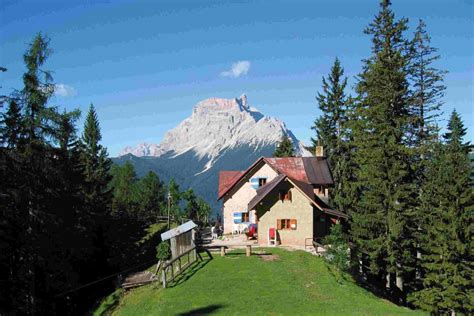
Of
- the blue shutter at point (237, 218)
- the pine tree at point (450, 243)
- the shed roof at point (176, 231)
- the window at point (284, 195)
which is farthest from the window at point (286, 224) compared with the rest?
the pine tree at point (450, 243)

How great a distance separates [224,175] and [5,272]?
33211 millimetres

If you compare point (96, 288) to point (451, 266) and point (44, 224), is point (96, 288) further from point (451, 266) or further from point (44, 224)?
point (451, 266)

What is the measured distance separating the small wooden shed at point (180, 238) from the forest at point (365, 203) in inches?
223

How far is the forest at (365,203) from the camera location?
25.4 metres

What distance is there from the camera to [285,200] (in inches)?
1594

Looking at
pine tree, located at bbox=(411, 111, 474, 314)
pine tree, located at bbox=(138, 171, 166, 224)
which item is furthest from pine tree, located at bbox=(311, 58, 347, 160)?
pine tree, located at bbox=(138, 171, 166, 224)

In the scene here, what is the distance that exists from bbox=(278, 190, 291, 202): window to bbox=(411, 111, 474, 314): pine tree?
1139cm

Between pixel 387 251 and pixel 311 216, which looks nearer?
pixel 387 251

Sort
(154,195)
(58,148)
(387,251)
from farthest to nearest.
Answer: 1. (154,195)
2. (387,251)
3. (58,148)

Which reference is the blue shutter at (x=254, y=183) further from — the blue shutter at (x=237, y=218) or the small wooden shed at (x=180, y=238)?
the small wooden shed at (x=180, y=238)

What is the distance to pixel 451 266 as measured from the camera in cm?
3247

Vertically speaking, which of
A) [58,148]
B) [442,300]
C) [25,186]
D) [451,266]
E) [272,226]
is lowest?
[442,300]

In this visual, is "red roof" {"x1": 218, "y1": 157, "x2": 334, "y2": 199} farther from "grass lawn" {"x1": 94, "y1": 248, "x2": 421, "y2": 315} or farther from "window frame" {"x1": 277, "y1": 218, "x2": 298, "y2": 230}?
"grass lawn" {"x1": 94, "y1": 248, "x2": 421, "y2": 315}

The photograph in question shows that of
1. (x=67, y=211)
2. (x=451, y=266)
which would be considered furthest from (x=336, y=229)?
(x=67, y=211)
